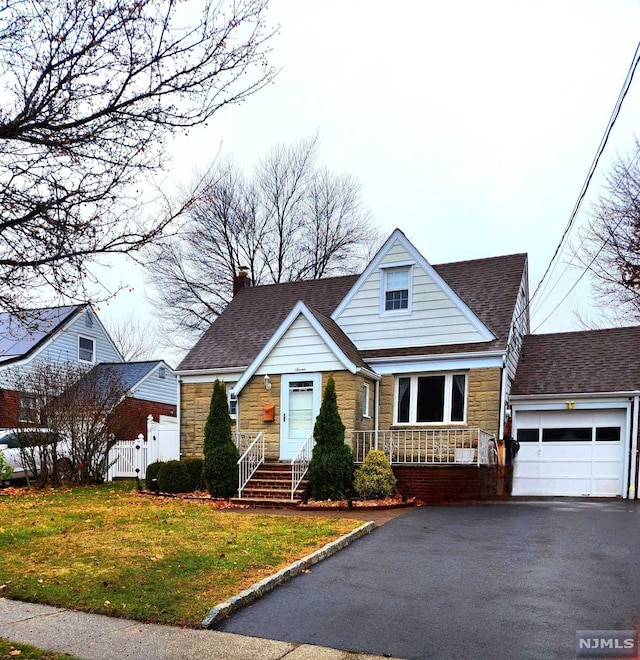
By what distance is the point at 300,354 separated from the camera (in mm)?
16422

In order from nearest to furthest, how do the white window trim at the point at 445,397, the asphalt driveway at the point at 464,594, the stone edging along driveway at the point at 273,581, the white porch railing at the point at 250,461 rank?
the asphalt driveway at the point at 464,594 → the stone edging along driveway at the point at 273,581 → the white porch railing at the point at 250,461 → the white window trim at the point at 445,397

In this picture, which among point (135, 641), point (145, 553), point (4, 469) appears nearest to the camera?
point (135, 641)

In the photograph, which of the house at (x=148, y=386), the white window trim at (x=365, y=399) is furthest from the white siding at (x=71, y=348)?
the white window trim at (x=365, y=399)

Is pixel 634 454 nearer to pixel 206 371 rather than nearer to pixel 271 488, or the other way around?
pixel 271 488

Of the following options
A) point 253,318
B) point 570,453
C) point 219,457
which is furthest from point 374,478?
point 253,318

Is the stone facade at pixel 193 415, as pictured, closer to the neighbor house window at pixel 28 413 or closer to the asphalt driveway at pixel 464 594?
the neighbor house window at pixel 28 413

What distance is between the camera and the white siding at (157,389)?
94.1 feet

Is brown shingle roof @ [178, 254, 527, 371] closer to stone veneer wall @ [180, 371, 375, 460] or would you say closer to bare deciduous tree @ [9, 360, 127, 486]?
stone veneer wall @ [180, 371, 375, 460]

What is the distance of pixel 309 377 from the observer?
Result: 1630 centimetres

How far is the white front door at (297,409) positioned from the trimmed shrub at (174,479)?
100 inches

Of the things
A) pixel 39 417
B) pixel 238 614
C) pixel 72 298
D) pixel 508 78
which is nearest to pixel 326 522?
pixel 238 614

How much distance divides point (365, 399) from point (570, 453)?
5.64 meters

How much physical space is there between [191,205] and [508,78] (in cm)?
555

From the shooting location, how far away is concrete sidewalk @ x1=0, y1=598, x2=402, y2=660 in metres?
5.14
